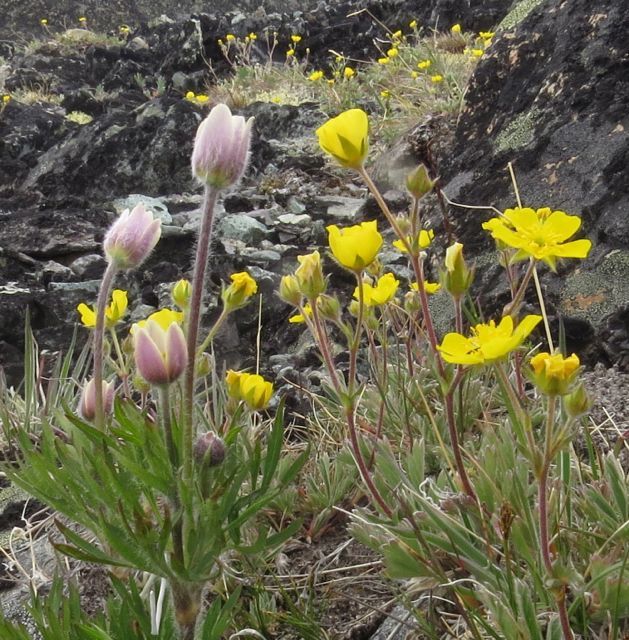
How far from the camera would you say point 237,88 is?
7680mm

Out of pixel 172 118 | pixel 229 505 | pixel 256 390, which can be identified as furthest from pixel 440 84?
pixel 229 505

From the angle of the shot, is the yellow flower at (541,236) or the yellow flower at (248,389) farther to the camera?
the yellow flower at (248,389)

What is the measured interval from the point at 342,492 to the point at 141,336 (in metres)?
0.82

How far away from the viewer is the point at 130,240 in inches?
49.6

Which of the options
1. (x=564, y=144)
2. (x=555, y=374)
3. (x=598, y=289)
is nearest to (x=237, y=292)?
(x=555, y=374)

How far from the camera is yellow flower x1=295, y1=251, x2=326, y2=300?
1.36 meters

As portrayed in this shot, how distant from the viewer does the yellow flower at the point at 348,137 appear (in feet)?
4.10

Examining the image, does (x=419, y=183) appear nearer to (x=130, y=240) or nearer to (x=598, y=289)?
(x=130, y=240)

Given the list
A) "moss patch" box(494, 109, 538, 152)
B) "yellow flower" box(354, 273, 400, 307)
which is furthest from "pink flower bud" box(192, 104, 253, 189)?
"moss patch" box(494, 109, 538, 152)

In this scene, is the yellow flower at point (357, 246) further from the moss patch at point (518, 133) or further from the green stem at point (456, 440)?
the moss patch at point (518, 133)

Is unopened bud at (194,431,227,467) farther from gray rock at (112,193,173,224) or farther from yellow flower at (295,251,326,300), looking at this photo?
gray rock at (112,193,173,224)

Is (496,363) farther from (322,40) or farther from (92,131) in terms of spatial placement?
(322,40)

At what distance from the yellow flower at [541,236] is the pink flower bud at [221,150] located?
1.58 feet

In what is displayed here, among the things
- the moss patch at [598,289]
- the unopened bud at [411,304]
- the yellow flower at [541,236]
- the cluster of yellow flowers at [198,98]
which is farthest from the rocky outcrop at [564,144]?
the cluster of yellow flowers at [198,98]
